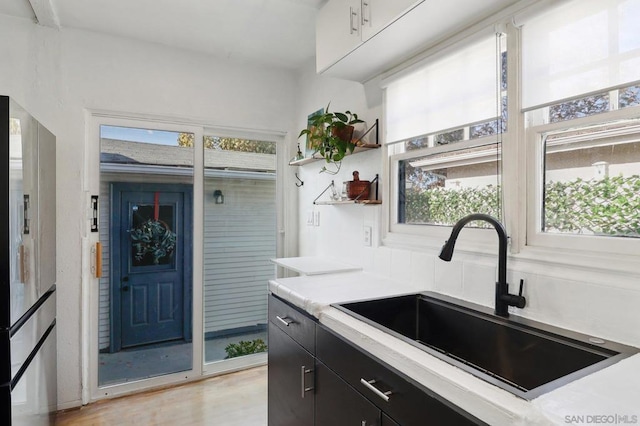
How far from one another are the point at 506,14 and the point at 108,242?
2.74 meters

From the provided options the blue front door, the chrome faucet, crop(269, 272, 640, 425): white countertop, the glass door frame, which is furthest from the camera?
the blue front door

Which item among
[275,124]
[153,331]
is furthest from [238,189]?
[153,331]

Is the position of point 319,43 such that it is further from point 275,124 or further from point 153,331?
point 153,331

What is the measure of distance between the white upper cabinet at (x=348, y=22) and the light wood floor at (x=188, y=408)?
2.22m

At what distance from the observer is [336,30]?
1.81 metres

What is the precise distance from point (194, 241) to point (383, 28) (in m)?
2.08

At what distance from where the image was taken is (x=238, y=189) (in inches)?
118

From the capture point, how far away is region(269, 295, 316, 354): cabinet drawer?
57.8 inches

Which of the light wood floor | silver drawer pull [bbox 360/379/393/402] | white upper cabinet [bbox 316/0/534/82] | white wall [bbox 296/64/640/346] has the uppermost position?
white upper cabinet [bbox 316/0/534/82]

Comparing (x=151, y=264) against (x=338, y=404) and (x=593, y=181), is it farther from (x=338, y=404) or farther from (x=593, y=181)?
(x=593, y=181)

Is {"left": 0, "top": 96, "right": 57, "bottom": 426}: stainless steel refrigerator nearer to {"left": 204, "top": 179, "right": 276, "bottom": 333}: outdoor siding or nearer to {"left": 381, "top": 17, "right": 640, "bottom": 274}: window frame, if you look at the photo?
{"left": 204, "top": 179, "right": 276, "bottom": 333}: outdoor siding

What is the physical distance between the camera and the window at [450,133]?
1.45 m

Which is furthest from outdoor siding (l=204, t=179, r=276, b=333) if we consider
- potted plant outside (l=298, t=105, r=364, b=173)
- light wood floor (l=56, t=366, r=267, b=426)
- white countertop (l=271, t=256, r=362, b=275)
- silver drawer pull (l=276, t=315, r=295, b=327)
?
silver drawer pull (l=276, t=315, r=295, b=327)

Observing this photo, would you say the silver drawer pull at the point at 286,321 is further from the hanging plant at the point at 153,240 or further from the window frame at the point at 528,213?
the hanging plant at the point at 153,240
